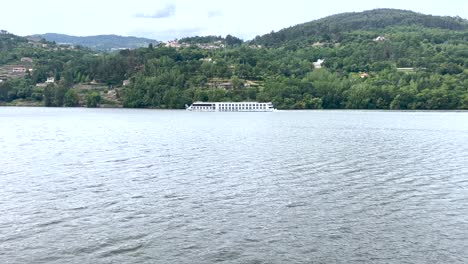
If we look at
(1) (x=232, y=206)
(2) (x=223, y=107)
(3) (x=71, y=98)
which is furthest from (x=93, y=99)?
(1) (x=232, y=206)

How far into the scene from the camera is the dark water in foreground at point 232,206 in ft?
67.1

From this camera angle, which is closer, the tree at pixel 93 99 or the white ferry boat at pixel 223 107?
the white ferry boat at pixel 223 107

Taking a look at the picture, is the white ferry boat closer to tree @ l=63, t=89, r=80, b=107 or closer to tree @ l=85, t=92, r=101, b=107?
tree @ l=85, t=92, r=101, b=107

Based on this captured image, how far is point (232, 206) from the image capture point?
27406 millimetres

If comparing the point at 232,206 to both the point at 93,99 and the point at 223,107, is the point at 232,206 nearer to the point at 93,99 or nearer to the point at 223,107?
the point at 223,107

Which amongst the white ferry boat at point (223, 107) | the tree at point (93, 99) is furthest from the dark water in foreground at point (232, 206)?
the tree at point (93, 99)

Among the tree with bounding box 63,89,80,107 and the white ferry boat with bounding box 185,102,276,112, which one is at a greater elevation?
the tree with bounding box 63,89,80,107

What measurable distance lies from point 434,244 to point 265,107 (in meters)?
141

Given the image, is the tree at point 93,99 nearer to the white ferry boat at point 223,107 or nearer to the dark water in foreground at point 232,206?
the white ferry boat at point 223,107

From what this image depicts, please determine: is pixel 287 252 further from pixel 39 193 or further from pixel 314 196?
pixel 39 193

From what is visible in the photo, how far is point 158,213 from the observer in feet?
84.6

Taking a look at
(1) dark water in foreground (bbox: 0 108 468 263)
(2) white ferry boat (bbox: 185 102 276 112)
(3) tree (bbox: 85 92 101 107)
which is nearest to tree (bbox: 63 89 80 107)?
(3) tree (bbox: 85 92 101 107)

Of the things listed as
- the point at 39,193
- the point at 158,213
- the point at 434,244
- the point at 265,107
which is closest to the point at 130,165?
the point at 39,193

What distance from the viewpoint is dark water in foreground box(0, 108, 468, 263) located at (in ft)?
67.1
